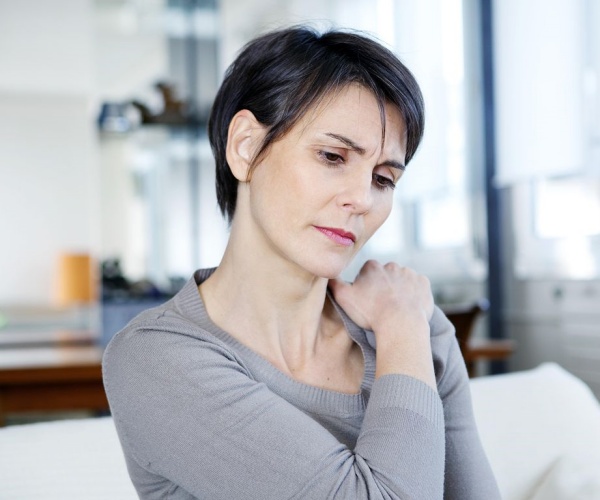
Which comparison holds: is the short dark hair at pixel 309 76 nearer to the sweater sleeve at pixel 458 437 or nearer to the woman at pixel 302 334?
the woman at pixel 302 334

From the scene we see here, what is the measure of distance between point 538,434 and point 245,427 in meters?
0.84

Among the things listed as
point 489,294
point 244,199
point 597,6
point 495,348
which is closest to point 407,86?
point 244,199

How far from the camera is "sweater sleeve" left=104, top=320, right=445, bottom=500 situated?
2.89 ft

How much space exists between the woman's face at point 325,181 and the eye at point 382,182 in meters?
0.03

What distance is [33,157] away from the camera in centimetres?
625

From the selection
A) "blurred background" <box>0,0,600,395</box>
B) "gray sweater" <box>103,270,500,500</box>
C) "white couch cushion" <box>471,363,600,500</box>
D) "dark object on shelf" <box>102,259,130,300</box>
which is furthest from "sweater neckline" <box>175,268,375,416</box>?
"dark object on shelf" <box>102,259,130,300</box>

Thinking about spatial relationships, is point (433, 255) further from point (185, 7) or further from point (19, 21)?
point (19, 21)

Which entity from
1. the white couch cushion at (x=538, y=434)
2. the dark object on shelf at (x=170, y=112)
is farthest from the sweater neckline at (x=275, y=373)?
the dark object on shelf at (x=170, y=112)

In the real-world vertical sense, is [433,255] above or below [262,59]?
below

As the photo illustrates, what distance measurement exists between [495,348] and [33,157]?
4.56 meters

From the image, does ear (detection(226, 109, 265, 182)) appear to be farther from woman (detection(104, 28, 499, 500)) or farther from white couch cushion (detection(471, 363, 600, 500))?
white couch cushion (detection(471, 363, 600, 500))

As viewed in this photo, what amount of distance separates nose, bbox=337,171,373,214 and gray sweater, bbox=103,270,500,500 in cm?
21

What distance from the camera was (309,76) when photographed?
103cm

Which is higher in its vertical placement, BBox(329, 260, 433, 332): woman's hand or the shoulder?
BBox(329, 260, 433, 332): woman's hand
